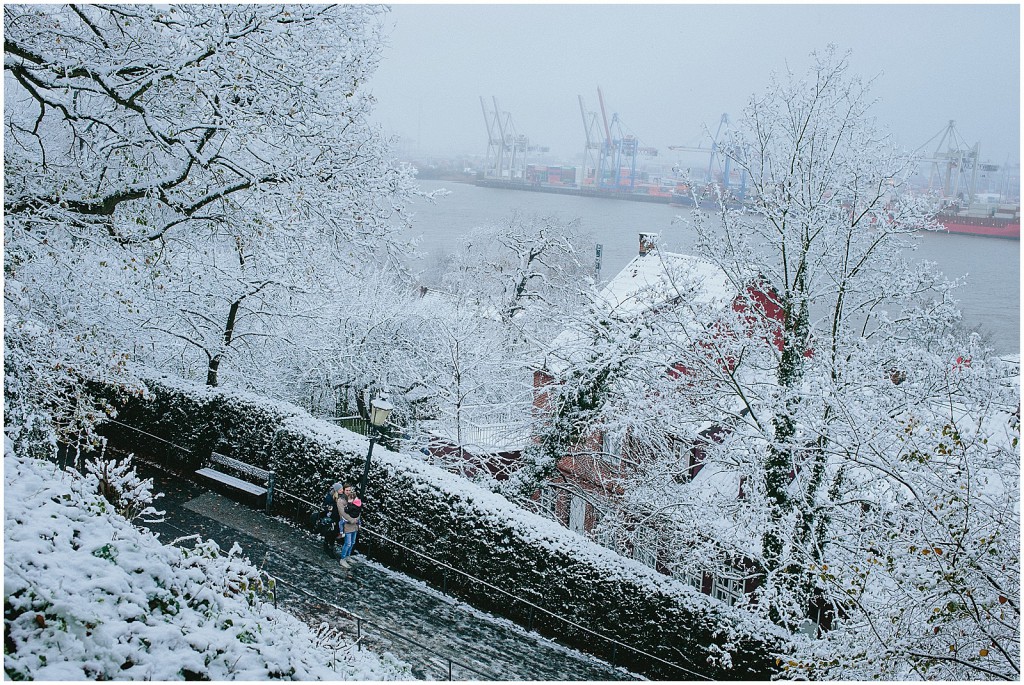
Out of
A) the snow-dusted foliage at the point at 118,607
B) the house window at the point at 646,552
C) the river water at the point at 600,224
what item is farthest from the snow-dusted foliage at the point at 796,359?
the river water at the point at 600,224

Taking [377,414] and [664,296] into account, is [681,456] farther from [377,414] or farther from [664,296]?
[377,414]

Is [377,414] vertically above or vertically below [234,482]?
above

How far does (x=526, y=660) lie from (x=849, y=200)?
8.81 meters

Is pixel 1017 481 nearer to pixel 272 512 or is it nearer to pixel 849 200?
pixel 849 200

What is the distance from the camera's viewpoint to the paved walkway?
31.0 ft

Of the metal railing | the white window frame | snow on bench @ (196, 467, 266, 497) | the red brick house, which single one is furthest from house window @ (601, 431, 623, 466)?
snow on bench @ (196, 467, 266, 497)

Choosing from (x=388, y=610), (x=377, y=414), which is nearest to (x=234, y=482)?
(x=377, y=414)

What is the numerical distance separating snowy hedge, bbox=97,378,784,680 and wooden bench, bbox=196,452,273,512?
24 centimetres

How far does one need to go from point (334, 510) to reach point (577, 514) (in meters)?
9.19

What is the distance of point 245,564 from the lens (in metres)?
6.70

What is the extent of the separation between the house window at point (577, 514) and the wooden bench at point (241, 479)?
8.19 meters

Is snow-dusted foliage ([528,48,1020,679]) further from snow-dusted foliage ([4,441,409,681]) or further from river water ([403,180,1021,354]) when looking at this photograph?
river water ([403,180,1021,354])

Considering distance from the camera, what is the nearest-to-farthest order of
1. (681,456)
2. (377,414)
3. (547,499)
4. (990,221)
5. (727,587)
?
(377,414) → (727,587) → (681,456) → (547,499) → (990,221)

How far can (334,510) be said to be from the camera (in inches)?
460
